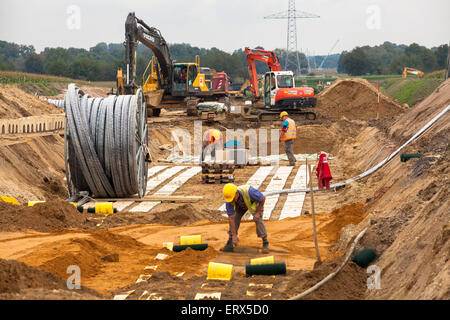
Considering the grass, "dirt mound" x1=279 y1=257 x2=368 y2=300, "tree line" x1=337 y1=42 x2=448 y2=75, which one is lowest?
"dirt mound" x1=279 y1=257 x2=368 y2=300

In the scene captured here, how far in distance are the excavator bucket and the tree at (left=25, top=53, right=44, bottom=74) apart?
71118 mm

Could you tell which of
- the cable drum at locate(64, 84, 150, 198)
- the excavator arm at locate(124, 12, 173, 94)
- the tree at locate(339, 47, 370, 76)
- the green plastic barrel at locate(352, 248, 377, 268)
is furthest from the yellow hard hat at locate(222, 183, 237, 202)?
the tree at locate(339, 47, 370, 76)

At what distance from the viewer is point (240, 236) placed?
11156 millimetres

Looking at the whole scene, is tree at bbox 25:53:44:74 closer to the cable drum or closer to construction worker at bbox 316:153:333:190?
the cable drum

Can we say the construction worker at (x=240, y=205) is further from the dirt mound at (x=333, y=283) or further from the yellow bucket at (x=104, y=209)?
the yellow bucket at (x=104, y=209)

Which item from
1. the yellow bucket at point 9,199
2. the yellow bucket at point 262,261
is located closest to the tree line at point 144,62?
the yellow bucket at point 9,199

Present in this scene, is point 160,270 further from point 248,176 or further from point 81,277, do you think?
point 248,176

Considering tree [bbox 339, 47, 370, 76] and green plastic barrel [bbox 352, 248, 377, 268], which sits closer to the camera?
green plastic barrel [bbox 352, 248, 377, 268]

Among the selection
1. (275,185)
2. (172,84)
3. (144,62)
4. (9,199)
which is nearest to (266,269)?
(9,199)

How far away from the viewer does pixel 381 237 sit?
848 centimetres

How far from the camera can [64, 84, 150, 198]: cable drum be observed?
14328 millimetres

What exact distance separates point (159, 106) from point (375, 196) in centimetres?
2305

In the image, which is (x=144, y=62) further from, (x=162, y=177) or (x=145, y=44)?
(x=162, y=177)

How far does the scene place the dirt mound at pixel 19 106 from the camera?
24.8m
